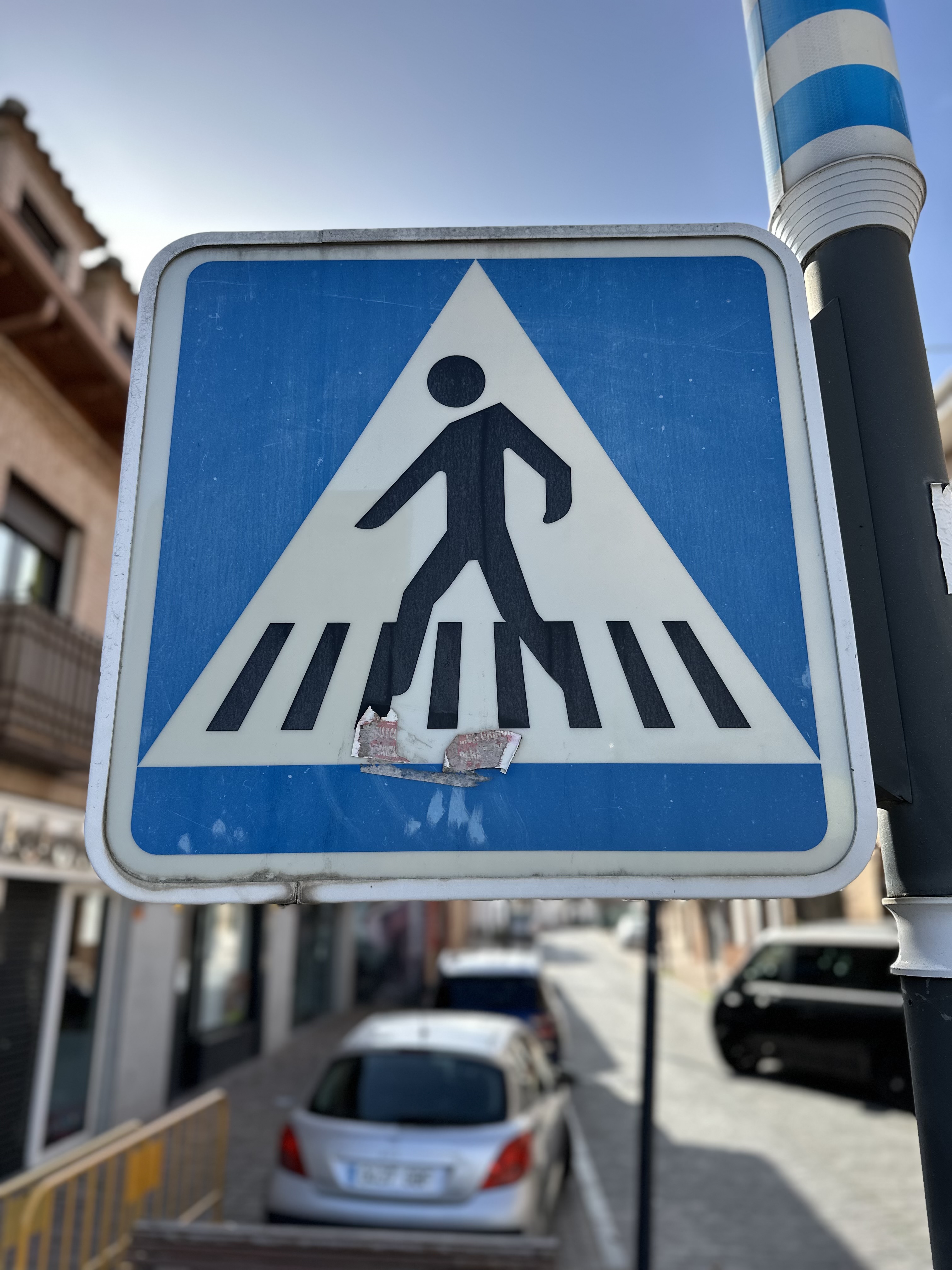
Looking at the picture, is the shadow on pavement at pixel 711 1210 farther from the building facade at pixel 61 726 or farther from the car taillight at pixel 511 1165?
the building facade at pixel 61 726

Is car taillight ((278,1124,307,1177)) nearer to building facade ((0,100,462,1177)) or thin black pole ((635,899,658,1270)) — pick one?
thin black pole ((635,899,658,1270))

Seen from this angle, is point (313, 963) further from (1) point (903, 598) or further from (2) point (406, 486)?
(1) point (903, 598)

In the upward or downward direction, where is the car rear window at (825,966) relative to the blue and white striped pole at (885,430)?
downward

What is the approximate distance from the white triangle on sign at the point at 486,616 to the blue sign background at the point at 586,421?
20 millimetres

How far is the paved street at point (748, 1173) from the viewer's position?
671cm

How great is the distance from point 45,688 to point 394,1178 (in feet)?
18.4

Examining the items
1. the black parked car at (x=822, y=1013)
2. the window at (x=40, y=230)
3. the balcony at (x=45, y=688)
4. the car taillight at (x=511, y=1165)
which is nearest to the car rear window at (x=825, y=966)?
the black parked car at (x=822, y=1013)

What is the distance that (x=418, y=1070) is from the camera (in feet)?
19.6

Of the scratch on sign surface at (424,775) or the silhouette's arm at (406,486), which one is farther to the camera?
the silhouette's arm at (406,486)

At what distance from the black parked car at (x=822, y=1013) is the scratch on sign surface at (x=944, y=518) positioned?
33.5 feet

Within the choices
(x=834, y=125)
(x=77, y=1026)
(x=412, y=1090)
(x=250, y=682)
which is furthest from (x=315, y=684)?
(x=77, y=1026)

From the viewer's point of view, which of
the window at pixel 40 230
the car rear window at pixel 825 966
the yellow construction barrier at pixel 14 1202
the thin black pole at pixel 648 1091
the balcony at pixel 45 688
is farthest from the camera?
the car rear window at pixel 825 966

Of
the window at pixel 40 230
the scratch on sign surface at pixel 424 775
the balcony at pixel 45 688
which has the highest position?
the window at pixel 40 230

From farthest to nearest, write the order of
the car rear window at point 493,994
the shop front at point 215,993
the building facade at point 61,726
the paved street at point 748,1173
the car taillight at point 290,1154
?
1. the shop front at point 215,993
2. the car rear window at point 493,994
3. the building facade at point 61,726
4. the paved street at point 748,1173
5. the car taillight at point 290,1154
